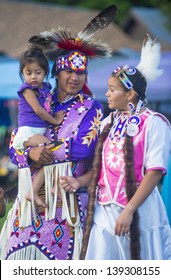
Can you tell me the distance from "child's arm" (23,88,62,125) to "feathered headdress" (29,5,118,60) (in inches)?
12.7

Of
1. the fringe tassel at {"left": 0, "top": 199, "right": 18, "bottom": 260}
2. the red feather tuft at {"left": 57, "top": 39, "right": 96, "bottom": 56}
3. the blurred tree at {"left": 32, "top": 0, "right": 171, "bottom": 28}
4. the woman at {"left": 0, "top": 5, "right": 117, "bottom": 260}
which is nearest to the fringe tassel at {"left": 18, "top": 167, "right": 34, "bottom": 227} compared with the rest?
the woman at {"left": 0, "top": 5, "right": 117, "bottom": 260}

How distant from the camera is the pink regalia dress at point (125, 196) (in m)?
4.04

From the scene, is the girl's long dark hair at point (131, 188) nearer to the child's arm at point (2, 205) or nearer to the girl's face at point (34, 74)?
the girl's face at point (34, 74)

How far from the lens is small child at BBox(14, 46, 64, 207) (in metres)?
4.32

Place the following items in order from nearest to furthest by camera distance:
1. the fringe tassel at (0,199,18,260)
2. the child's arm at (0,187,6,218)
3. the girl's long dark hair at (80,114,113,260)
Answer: the girl's long dark hair at (80,114,113,260), the fringe tassel at (0,199,18,260), the child's arm at (0,187,6,218)

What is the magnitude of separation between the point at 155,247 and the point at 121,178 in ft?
1.41

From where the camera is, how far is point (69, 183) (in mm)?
4254

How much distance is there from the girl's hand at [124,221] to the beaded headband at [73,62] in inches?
35.5

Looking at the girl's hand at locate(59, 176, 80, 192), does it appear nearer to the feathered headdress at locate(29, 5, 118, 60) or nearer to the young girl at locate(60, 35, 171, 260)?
the young girl at locate(60, 35, 171, 260)

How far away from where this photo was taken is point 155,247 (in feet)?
13.5

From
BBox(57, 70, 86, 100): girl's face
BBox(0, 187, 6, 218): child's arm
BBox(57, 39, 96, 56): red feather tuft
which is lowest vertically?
BBox(0, 187, 6, 218): child's arm

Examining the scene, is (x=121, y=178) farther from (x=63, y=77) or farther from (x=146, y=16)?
(x=146, y=16)

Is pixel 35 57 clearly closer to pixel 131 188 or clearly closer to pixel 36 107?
pixel 36 107
